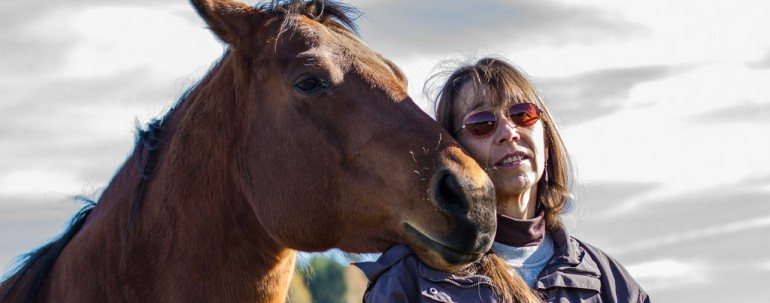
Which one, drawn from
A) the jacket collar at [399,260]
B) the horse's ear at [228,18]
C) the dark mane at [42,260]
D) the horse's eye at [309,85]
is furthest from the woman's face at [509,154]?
the dark mane at [42,260]

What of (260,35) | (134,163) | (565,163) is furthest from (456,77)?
(134,163)

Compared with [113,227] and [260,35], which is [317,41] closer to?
[260,35]

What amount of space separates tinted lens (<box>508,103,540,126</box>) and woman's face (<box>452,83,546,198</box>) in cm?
3

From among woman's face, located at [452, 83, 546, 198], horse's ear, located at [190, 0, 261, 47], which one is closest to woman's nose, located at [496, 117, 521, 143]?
woman's face, located at [452, 83, 546, 198]

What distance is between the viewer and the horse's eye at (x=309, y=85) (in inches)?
189

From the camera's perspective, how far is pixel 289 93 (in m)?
4.90

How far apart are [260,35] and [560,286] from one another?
83.4 inches

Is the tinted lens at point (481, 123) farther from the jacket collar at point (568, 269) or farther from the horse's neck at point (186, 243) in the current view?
the horse's neck at point (186, 243)

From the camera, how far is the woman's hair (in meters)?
4.86

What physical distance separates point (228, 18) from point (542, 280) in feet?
7.18

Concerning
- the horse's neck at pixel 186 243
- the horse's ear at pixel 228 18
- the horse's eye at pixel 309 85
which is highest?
the horse's ear at pixel 228 18

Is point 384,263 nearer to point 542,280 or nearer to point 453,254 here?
point 453,254

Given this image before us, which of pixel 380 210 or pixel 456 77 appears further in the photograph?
pixel 456 77

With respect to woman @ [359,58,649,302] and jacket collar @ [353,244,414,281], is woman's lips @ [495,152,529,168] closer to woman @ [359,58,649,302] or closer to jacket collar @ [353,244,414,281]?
woman @ [359,58,649,302]
